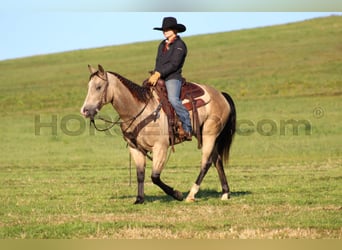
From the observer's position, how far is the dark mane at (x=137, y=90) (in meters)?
Result: 11.9

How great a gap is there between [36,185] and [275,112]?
2372cm

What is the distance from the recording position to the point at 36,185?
16.4m

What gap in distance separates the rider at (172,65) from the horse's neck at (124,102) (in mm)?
437

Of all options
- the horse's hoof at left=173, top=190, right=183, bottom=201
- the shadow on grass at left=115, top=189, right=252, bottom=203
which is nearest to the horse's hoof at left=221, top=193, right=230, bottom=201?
the shadow on grass at left=115, top=189, right=252, bottom=203

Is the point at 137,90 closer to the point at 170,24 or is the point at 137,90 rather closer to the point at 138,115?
the point at 138,115

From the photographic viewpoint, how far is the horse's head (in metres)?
11.3

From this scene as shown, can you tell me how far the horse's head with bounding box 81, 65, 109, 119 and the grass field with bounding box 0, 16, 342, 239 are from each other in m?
1.56

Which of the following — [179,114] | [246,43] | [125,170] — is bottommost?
[125,170]

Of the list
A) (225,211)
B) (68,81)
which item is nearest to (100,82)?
(225,211)

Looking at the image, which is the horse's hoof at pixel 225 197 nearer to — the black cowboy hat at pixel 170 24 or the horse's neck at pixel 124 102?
the horse's neck at pixel 124 102

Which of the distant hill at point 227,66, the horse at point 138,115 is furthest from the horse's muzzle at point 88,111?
the distant hill at point 227,66

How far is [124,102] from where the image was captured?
1184 centimetres

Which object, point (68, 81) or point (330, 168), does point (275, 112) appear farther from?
point (68, 81)

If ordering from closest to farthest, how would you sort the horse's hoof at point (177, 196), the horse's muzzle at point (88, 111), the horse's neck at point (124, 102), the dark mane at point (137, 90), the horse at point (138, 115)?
the horse's muzzle at point (88, 111) < the horse at point (138, 115) < the horse's neck at point (124, 102) < the dark mane at point (137, 90) < the horse's hoof at point (177, 196)
